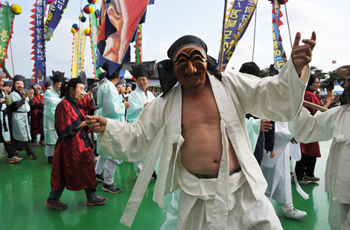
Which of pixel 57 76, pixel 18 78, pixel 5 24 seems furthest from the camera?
pixel 18 78

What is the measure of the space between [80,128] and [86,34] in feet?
26.2

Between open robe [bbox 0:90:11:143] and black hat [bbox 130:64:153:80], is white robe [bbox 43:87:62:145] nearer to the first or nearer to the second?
open robe [bbox 0:90:11:143]

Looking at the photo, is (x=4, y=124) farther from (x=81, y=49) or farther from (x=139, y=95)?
(x=81, y=49)

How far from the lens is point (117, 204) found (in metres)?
3.66

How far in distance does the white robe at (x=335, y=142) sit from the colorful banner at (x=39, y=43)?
21.7 ft

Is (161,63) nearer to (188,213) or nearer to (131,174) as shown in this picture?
(188,213)

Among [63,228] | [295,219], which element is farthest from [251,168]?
[63,228]

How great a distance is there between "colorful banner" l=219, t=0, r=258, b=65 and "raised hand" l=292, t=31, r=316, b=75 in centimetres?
334

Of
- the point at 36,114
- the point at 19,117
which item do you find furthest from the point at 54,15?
the point at 19,117

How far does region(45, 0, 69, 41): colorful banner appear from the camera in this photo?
7559mm

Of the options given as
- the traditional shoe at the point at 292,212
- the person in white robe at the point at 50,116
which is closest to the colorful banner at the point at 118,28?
the traditional shoe at the point at 292,212

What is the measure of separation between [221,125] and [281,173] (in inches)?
80.3

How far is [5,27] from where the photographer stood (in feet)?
20.0

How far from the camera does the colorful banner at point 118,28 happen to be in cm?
282
